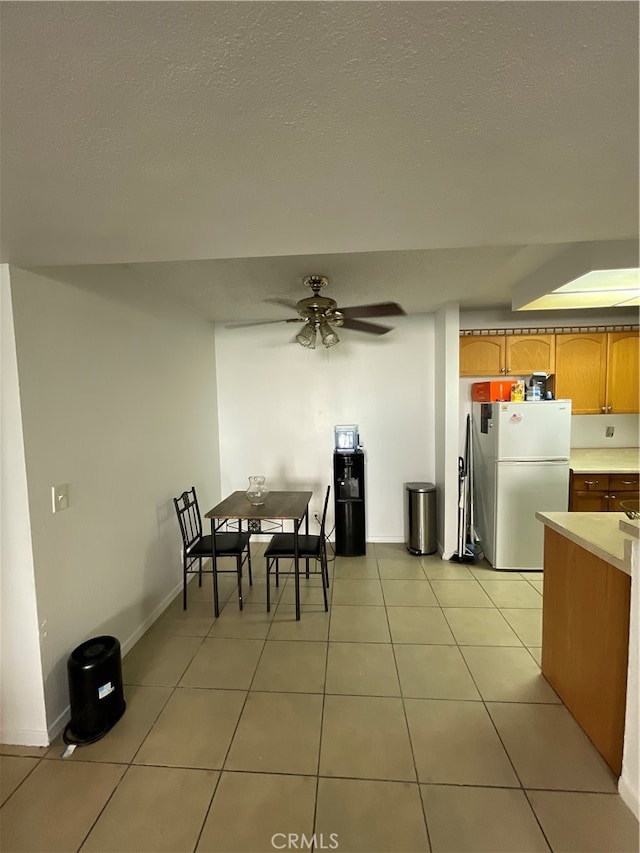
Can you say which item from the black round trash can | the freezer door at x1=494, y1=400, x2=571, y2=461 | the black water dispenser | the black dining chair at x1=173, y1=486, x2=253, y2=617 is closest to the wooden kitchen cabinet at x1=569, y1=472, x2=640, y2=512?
the freezer door at x1=494, y1=400, x2=571, y2=461

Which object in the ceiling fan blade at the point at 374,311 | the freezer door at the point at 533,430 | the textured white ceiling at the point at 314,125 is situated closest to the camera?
the textured white ceiling at the point at 314,125

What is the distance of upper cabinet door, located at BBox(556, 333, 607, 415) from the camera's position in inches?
141

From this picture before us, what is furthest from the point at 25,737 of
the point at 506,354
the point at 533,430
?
the point at 506,354

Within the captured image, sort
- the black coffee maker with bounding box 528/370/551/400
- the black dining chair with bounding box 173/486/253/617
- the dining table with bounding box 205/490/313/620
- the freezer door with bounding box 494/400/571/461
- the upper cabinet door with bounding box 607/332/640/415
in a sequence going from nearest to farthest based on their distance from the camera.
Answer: the dining table with bounding box 205/490/313/620, the black dining chair with bounding box 173/486/253/617, the freezer door with bounding box 494/400/571/461, the black coffee maker with bounding box 528/370/551/400, the upper cabinet door with bounding box 607/332/640/415

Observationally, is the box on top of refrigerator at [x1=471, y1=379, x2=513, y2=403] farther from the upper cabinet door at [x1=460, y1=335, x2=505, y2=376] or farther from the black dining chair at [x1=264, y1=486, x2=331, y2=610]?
the black dining chair at [x1=264, y1=486, x2=331, y2=610]

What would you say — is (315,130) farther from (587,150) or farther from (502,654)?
(502,654)

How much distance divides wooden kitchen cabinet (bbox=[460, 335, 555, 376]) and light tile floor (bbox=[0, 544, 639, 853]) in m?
2.27

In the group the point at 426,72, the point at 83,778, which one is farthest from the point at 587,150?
the point at 83,778

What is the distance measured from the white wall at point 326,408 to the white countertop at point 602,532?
1.94 metres

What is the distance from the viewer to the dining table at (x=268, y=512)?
2678 mm

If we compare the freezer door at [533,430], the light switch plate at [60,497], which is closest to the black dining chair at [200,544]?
the light switch plate at [60,497]

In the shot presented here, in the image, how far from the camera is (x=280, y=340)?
4.01 m

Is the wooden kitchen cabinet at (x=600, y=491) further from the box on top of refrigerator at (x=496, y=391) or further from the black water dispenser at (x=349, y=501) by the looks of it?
the black water dispenser at (x=349, y=501)

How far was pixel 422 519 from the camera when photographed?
374cm
